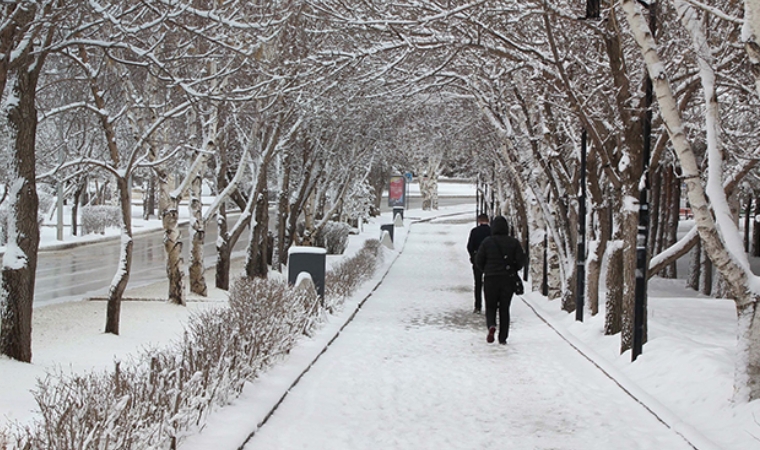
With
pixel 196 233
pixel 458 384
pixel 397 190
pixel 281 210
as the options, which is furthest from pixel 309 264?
pixel 397 190

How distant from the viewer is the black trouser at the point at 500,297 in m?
12.2

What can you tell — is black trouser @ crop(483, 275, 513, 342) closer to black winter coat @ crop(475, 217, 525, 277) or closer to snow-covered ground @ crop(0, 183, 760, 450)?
black winter coat @ crop(475, 217, 525, 277)

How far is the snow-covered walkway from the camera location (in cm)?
719

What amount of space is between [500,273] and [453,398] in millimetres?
3727

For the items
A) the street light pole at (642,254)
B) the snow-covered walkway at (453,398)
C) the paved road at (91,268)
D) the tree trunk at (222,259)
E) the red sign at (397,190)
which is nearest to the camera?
the snow-covered walkway at (453,398)

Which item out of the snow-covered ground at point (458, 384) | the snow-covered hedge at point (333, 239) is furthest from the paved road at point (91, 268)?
the snow-covered ground at point (458, 384)

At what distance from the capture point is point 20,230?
35.3ft

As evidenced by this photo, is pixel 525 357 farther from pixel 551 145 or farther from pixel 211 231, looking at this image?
pixel 211 231

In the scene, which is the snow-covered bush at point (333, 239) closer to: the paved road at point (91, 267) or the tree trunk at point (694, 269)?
the paved road at point (91, 267)

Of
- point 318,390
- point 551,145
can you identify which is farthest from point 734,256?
point 551,145

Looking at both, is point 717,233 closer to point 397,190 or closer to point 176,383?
point 176,383

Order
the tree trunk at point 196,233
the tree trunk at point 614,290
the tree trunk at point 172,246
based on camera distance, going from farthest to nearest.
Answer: the tree trunk at point 196,233 → the tree trunk at point 172,246 → the tree trunk at point 614,290

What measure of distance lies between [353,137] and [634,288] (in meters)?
21.0

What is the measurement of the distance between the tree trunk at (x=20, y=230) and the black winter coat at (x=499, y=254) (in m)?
5.73
